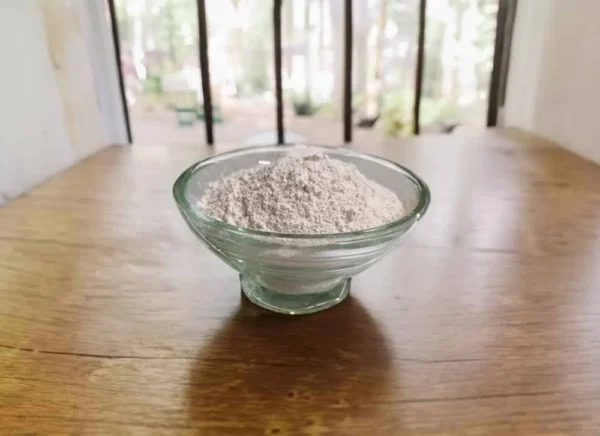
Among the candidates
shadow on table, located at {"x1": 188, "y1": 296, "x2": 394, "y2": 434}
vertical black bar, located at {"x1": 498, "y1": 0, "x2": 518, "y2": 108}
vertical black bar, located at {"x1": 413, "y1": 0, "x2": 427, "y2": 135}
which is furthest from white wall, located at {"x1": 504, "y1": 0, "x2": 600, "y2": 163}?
shadow on table, located at {"x1": 188, "y1": 296, "x2": 394, "y2": 434}

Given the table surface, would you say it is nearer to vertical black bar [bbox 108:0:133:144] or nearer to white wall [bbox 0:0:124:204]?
white wall [bbox 0:0:124:204]

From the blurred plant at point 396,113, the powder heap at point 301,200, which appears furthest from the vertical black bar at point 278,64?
the powder heap at point 301,200

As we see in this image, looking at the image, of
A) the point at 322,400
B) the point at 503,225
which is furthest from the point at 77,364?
the point at 503,225

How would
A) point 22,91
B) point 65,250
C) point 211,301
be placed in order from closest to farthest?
1. point 211,301
2. point 65,250
3. point 22,91

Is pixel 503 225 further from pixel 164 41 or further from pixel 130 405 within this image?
pixel 164 41

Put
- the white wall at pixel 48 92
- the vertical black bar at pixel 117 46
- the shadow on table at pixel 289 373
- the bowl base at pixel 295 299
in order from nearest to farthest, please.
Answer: the shadow on table at pixel 289 373
the bowl base at pixel 295 299
the white wall at pixel 48 92
the vertical black bar at pixel 117 46

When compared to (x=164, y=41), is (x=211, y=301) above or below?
below

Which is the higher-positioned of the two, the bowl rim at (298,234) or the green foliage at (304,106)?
the bowl rim at (298,234)

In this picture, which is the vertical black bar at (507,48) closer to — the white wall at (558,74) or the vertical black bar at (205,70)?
the white wall at (558,74)
